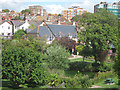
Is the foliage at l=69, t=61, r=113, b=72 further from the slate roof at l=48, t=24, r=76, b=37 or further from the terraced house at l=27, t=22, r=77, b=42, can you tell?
the slate roof at l=48, t=24, r=76, b=37

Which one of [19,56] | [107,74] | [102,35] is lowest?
[107,74]

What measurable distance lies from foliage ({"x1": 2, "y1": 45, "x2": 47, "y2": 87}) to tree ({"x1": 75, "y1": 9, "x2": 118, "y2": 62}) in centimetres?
705

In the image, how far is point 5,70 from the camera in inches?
440

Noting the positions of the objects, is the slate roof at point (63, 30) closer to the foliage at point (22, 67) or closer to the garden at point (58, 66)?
the garden at point (58, 66)

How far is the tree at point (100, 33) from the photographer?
17.2 meters

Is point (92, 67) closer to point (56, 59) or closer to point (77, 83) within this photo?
point (56, 59)

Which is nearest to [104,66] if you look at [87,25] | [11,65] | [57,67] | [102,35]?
[102,35]

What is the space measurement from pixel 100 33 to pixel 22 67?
359 inches

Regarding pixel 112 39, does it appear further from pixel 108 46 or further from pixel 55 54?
pixel 55 54

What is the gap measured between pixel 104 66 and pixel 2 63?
414 inches

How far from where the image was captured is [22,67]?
1132 centimetres

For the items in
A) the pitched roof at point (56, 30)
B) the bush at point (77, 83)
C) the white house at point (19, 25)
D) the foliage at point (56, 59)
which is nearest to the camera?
the bush at point (77, 83)

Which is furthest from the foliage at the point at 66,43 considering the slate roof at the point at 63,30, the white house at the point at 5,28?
the white house at the point at 5,28

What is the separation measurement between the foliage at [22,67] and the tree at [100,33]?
7045 mm
